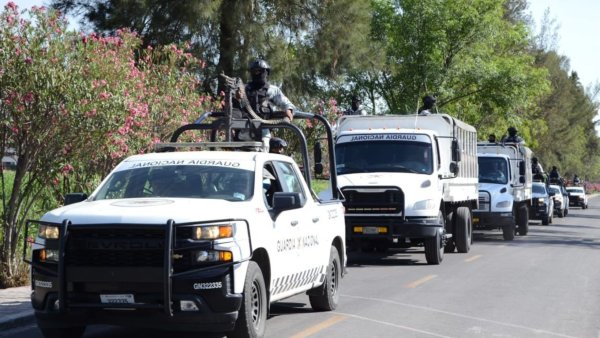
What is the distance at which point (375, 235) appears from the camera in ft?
62.6

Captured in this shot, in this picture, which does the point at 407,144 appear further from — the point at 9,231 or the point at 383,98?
the point at 383,98

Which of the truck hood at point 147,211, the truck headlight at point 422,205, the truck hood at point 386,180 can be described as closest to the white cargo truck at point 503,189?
the truck hood at point 386,180

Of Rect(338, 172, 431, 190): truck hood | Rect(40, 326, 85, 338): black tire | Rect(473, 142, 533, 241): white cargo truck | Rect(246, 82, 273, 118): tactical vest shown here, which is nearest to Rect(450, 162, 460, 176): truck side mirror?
Rect(338, 172, 431, 190): truck hood

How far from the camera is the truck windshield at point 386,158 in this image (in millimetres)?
19828

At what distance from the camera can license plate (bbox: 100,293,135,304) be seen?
8312 mm

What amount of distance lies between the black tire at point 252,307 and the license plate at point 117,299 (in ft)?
3.16

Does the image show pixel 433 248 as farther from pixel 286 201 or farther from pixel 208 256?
pixel 208 256

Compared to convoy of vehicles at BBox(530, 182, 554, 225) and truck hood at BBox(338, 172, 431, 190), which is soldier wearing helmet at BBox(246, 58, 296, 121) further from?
convoy of vehicles at BBox(530, 182, 554, 225)

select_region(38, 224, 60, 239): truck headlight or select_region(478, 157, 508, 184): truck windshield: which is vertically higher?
select_region(478, 157, 508, 184): truck windshield

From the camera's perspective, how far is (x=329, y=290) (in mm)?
11891

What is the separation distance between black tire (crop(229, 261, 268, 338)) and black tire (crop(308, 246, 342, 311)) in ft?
8.12

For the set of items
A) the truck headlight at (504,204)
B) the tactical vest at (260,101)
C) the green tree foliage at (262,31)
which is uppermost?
the green tree foliage at (262,31)

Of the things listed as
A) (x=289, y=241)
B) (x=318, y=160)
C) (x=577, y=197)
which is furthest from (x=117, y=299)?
(x=577, y=197)

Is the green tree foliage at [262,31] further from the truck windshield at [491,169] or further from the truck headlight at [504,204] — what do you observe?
the truck headlight at [504,204]
